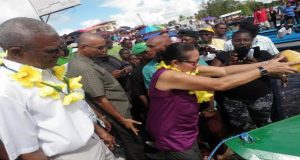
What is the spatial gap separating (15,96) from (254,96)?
2.48 metres

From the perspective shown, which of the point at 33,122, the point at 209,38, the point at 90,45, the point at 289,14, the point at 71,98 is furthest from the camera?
the point at 289,14

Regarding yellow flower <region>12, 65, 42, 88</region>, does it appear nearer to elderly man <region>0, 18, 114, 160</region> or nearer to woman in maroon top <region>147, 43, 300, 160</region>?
elderly man <region>0, 18, 114, 160</region>

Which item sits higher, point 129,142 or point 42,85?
point 42,85

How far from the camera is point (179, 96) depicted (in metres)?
2.32

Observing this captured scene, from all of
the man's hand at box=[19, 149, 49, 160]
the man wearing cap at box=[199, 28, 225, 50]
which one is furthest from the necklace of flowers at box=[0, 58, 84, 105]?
the man wearing cap at box=[199, 28, 225, 50]

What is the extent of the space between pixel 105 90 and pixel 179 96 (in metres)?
1.13

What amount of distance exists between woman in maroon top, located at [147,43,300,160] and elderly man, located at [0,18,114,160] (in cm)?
74

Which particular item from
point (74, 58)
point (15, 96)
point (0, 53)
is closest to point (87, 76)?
point (74, 58)

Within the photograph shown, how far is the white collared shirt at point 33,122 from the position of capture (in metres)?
1.50

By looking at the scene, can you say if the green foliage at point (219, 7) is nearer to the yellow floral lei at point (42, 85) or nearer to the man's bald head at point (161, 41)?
the man's bald head at point (161, 41)

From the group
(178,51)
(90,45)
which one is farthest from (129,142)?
(178,51)

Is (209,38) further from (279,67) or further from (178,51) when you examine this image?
(279,67)

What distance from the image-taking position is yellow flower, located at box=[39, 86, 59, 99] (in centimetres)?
162

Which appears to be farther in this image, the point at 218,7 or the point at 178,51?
the point at 218,7
